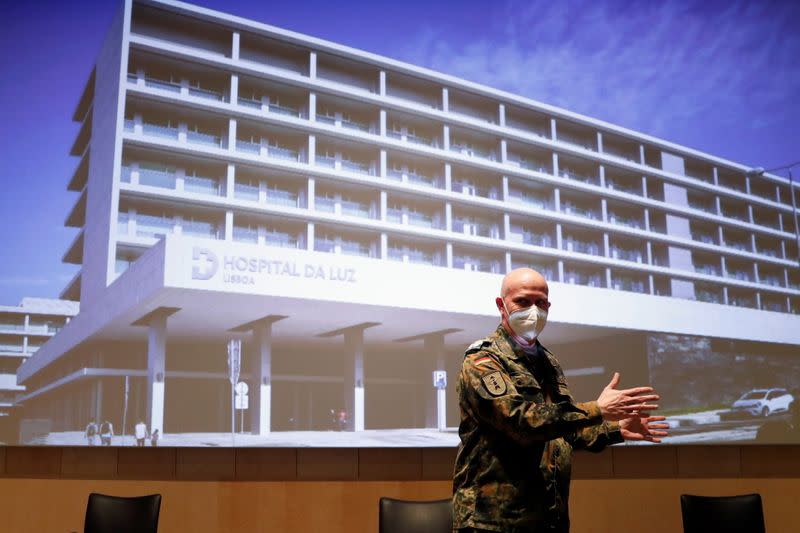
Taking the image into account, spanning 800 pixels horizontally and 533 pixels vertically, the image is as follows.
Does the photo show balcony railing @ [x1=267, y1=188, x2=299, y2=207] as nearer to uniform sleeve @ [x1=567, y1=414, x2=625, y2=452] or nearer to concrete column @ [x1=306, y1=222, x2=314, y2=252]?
concrete column @ [x1=306, y1=222, x2=314, y2=252]

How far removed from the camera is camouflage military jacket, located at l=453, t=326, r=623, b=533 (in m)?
1.58

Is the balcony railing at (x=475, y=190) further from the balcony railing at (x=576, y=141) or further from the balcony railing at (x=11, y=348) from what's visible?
the balcony railing at (x=11, y=348)

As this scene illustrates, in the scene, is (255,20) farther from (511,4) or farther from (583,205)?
(583,205)

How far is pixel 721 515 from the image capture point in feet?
10.1

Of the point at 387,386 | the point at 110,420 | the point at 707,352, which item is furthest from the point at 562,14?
the point at 110,420

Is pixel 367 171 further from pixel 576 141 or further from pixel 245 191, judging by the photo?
pixel 576 141

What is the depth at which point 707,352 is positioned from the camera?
4988 mm

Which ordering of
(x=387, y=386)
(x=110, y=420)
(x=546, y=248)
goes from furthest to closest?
(x=546, y=248)
(x=387, y=386)
(x=110, y=420)

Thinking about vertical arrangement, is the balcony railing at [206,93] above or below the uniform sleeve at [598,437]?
above

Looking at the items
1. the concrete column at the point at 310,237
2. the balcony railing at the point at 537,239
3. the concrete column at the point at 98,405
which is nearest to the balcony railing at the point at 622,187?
the balcony railing at the point at 537,239

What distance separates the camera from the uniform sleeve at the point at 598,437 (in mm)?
1792

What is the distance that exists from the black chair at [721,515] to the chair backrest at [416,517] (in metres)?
1.13

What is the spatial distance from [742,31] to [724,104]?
55cm

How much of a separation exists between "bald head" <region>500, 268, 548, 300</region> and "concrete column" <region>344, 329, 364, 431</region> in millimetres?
3037
